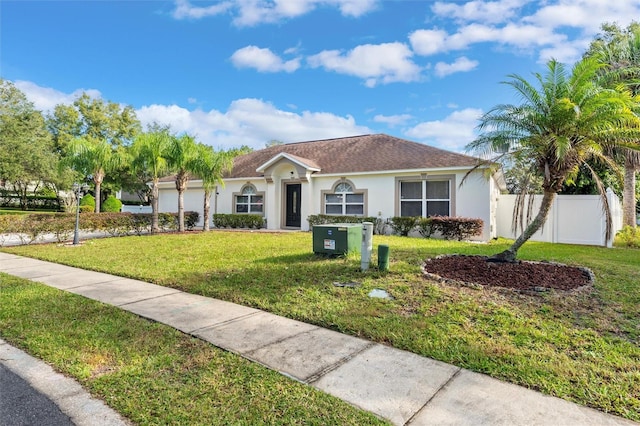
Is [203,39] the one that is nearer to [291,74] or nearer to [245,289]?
[291,74]

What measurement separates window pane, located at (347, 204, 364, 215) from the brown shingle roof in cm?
179

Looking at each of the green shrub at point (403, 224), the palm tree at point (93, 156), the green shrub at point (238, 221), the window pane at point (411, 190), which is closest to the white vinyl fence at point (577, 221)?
the green shrub at point (403, 224)

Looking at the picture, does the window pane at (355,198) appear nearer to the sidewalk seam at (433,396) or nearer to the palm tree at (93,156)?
the palm tree at (93,156)

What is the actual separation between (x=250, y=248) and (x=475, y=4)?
402 inches

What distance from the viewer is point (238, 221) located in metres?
20.1

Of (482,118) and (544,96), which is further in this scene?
(482,118)

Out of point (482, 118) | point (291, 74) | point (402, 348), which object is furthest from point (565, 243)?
point (291, 74)

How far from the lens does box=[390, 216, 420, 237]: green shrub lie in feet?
50.6

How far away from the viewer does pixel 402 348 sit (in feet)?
13.2

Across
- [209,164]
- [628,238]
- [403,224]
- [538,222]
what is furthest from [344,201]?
[628,238]

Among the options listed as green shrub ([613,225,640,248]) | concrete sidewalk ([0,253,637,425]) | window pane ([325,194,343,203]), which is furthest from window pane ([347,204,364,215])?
concrete sidewalk ([0,253,637,425])

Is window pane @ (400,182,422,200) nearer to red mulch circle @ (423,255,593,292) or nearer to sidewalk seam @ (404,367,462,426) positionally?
red mulch circle @ (423,255,593,292)

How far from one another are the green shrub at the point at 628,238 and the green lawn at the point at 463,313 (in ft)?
23.0

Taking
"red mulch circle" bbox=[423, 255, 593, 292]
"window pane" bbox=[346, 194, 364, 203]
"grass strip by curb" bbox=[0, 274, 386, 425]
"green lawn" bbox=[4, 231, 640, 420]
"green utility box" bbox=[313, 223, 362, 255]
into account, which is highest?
"window pane" bbox=[346, 194, 364, 203]
